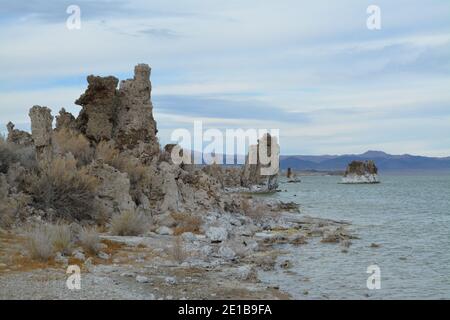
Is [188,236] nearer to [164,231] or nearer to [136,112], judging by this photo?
[164,231]

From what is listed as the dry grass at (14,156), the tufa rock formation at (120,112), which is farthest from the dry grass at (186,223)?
the dry grass at (14,156)

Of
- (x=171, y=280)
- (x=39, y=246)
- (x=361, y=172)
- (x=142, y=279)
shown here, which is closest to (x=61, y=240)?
(x=39, y=246)

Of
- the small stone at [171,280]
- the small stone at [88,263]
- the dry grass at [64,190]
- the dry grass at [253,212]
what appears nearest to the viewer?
the small stone at [171,280]

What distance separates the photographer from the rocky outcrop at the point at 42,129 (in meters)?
20.7

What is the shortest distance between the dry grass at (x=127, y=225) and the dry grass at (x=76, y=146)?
17.5 feet

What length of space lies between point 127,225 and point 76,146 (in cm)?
646

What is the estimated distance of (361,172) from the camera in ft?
476

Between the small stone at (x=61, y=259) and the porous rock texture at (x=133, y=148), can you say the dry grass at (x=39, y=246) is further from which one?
the porous rock texture at (x=133, y=148)

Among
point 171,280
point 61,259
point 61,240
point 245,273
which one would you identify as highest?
point 61,240

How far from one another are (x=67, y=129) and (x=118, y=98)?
279 cm

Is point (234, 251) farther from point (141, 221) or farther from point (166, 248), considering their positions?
point (141, 221)

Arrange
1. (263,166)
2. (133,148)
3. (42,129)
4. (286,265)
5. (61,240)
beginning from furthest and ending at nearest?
1. (263,166)
2. (133,148)
3. (42,129)
4. (286,265)
5. (61,240)
